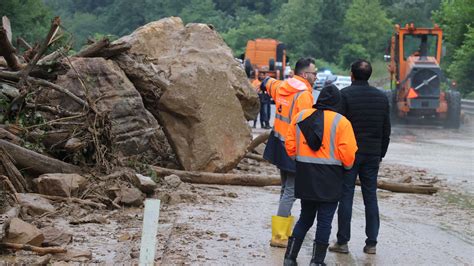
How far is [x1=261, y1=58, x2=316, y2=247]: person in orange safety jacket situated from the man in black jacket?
0.41 meters

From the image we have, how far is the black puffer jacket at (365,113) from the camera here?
30.6 feet

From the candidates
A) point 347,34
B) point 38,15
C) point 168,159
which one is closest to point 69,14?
point 347,34

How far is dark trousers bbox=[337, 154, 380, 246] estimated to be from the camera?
368 inches

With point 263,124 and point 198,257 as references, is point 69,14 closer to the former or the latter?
point 263,124

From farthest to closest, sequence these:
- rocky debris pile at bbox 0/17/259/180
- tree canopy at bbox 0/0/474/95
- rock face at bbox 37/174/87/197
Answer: tree canopy at bbox 0/0/474/95
rocky debris pile at bbox 0/17/259/180
rock face at bbox 37/174/87/197

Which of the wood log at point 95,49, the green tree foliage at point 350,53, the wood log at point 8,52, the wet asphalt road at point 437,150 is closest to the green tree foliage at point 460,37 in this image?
the wet asphalt road at point 437,150

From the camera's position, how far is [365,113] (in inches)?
367

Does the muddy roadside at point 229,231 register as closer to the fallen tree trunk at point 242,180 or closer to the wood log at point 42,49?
the fallen tree trunk at point 242,180

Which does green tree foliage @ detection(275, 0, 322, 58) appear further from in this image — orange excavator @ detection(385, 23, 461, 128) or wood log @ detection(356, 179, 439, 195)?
wood log @ detection(356, 179, 439, 195)

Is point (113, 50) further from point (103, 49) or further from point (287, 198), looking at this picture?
point (287, 198)

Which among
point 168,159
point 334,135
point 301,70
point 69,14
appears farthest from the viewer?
point 69,14

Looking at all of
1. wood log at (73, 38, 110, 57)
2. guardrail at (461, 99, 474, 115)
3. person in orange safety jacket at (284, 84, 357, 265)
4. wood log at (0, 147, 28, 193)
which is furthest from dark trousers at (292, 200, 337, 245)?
guardrail at (461, 99, 474, 115)

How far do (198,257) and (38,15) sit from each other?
37.1 m

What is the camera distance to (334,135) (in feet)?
27.1
